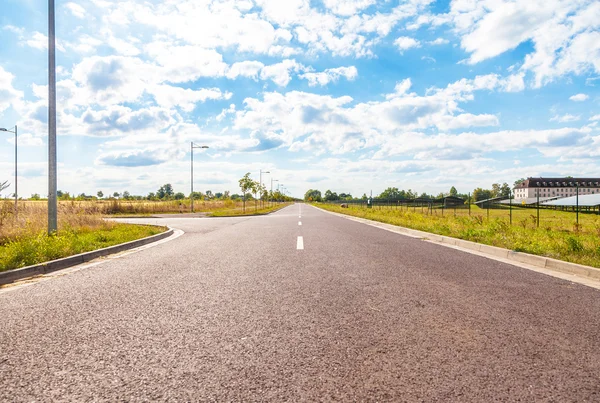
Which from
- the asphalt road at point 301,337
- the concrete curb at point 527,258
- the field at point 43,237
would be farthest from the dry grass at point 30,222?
the concrete curb at point 527,258

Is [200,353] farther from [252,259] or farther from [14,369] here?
[252,259]

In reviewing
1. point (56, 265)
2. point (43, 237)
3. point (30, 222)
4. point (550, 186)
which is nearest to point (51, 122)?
point (43, 237)

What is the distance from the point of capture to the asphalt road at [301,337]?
100 inches

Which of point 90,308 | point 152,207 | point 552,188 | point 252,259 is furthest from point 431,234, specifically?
point 552,188

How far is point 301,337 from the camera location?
3480mm

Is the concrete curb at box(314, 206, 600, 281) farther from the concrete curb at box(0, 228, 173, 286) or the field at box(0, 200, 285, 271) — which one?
the field at box(0, 200, 285, 271)

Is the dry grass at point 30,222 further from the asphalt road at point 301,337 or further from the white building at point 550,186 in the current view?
the white building at point 550,186

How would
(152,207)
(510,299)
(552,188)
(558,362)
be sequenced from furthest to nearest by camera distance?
(552,188) < (152,207) < (510,299) < (558,362)

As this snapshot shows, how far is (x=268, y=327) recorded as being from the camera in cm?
377

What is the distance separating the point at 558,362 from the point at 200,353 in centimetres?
296

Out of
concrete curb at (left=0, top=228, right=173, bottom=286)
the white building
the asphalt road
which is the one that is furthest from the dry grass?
the white building

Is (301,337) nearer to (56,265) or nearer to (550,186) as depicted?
(56,265)

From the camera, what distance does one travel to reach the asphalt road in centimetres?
255

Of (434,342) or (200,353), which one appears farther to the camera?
(434,342)
